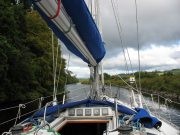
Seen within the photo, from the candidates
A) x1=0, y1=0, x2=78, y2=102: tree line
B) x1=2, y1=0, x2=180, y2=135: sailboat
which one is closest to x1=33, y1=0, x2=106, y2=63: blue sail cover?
x1=2, y1=0, x2=180, y2=135: sailboat

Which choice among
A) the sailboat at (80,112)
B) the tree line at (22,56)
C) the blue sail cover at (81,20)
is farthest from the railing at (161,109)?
the tree line at (22,56)

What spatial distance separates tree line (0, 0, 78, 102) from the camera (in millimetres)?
11062

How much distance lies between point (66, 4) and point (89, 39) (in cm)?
82

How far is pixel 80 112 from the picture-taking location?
2633 millimetres

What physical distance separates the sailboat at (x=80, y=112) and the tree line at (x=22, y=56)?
918cm

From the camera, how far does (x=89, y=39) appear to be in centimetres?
214

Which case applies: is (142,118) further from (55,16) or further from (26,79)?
(26,79)

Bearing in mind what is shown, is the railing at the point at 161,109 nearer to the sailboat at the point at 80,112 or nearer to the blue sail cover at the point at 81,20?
the sailboat at the point at 80,112

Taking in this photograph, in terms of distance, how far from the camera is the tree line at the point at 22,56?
11.1 metres

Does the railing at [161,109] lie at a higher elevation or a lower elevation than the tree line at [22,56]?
lower

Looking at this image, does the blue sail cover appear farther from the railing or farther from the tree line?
the tree line

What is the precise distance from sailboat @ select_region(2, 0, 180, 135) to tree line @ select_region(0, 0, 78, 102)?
918 cm

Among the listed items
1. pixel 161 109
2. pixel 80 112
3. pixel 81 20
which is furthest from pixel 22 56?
pixel 161 109

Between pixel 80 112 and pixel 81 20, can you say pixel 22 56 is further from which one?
pixel 81 20
